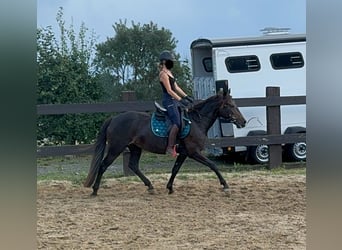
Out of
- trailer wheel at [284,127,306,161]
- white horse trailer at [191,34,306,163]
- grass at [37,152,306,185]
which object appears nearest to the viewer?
grass at [37,152,306,185]

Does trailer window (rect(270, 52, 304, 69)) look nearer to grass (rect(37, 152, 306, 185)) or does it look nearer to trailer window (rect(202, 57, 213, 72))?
trailer window (rect(202, 57, 213, 72))

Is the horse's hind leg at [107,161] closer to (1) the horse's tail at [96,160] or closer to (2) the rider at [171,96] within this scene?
(1) the horse's tail at [96,160]

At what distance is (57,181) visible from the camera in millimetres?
6941

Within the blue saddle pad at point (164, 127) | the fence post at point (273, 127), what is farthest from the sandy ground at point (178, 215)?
the fence post at point (273, 127)

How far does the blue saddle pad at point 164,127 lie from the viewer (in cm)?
607

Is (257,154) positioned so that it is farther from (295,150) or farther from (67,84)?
(67,84)

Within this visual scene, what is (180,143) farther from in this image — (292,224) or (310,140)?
(310,140)

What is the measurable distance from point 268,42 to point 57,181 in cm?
479

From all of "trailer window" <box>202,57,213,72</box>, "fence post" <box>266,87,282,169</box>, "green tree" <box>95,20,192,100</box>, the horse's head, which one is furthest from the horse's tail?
"green tree" <box>95,20,192,100</box>

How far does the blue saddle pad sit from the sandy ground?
667mm

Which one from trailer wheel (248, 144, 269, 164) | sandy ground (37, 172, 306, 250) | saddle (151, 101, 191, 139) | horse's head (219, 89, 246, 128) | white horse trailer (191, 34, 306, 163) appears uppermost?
white horse trailer (191, 34, 306, 163)

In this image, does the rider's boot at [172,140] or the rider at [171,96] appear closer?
the rider at [171,96]

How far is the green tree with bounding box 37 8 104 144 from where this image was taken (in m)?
10.4

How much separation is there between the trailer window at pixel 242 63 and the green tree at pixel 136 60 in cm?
308
